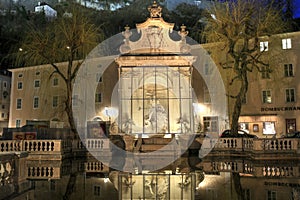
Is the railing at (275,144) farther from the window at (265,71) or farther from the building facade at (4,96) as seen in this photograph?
the building facade at (4,96)

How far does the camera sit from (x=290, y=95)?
90.4 ft

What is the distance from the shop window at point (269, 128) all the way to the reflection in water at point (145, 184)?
638 inches

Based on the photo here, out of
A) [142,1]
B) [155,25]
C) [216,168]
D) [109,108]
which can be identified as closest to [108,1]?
[142,1]

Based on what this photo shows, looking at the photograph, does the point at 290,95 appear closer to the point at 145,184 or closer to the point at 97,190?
the point at 145,184

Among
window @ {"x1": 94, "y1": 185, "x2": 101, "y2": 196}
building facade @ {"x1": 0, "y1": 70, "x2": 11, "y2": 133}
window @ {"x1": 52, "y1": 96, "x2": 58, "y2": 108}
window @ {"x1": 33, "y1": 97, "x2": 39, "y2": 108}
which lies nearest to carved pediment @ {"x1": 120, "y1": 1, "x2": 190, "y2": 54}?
window @ {"x1": 94, "y1": 185, "x2": 101, "y2": 196}

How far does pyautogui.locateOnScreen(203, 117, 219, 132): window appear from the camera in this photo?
97.2 ft

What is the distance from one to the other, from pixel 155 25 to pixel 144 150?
946 cm

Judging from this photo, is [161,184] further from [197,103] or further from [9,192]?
[197,103]

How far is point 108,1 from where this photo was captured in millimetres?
72562

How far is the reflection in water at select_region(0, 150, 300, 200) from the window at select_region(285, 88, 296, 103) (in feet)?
53.5

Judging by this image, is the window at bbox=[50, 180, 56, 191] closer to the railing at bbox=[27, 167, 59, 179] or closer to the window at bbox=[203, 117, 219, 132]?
the railing at bbox=[27, 167, 59, 179]

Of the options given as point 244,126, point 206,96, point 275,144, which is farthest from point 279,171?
point 206,96

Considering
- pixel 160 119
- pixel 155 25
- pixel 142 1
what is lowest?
pixel 160 119

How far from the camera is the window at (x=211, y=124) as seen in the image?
29.6 metres
